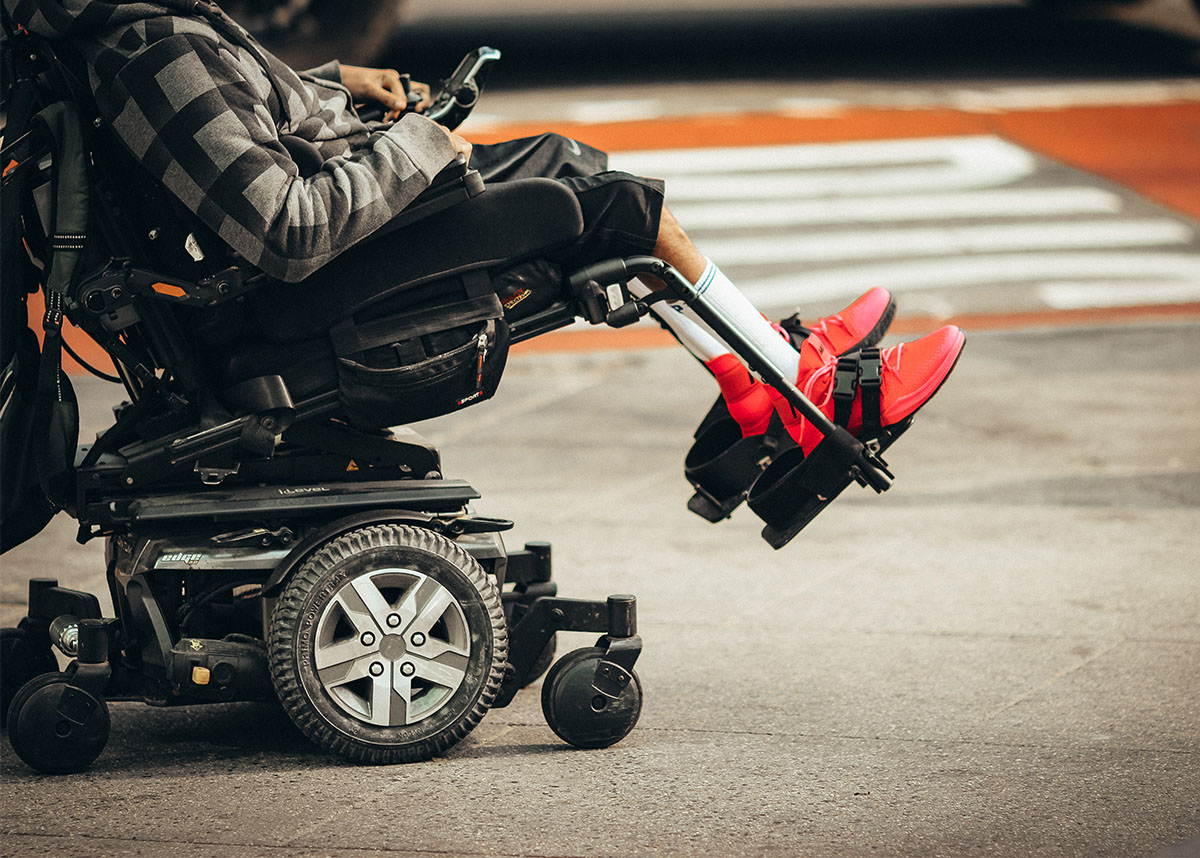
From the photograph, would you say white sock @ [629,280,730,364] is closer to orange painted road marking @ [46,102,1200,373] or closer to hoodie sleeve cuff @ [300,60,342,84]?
hoodie sleeve cuff @ [300,60,342,84]

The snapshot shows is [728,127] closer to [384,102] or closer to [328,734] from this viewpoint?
[384,102]

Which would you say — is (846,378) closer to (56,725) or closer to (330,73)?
(330,73)

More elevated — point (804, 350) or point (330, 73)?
point (330, 73)

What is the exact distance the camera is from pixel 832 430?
4.63 metres

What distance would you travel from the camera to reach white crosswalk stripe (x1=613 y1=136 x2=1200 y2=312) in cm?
1107

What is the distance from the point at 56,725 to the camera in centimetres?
430

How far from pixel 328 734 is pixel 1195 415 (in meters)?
5.45

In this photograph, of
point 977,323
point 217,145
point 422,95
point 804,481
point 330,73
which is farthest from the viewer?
point 977,323

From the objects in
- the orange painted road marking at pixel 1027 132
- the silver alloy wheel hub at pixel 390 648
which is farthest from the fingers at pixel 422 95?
the orange painted road marking at pixel 1027 132

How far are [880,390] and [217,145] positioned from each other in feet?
6.17

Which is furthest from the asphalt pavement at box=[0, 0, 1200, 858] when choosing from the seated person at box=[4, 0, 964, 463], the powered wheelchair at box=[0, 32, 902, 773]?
the seated person at box=[4, 0, 964, 463]

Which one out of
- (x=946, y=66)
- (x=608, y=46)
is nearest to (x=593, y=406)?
(x=946, y=66)

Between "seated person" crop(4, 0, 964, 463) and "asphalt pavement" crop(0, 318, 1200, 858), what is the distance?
0.91 m

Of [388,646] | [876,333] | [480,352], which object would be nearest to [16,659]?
[388,646]
